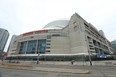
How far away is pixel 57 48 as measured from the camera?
237 ft

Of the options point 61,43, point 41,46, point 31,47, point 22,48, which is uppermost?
point 61,43

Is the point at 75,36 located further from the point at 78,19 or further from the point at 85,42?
the point at 78,19

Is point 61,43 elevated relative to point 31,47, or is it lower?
elevated

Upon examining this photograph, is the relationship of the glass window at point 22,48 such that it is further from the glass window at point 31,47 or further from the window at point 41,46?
the window at point 41,46

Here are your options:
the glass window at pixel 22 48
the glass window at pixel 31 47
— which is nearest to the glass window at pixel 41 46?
the glass window at pixel 31 47

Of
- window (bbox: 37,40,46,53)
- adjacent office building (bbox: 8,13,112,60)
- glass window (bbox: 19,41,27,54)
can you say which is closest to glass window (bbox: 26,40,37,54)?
adjacent office building (bbox: 8,13,112,60)

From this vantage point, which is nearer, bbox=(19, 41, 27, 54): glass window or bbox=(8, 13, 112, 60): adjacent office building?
bbox=(8, 13, 112, 60): adjacent office building

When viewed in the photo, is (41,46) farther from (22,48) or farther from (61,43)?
(22,48)

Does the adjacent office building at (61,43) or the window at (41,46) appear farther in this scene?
the window at (41,46)

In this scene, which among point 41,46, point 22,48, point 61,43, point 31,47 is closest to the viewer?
point 61,43

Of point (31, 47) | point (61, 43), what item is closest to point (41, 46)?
point (31, 47)

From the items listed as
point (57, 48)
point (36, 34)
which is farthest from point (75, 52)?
point (36, 34)

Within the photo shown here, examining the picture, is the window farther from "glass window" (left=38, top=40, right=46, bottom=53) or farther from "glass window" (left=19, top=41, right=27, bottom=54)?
"glass window" (left=19, top=41, right=27, bottom=54)

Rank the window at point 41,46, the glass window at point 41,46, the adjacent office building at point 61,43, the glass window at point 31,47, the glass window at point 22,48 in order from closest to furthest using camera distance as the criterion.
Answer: the adjacent office building at point 61,43, the window at point 41,46, the glass window at point 41,46, the glass window at point 31,47, the glass window at point 22,48
